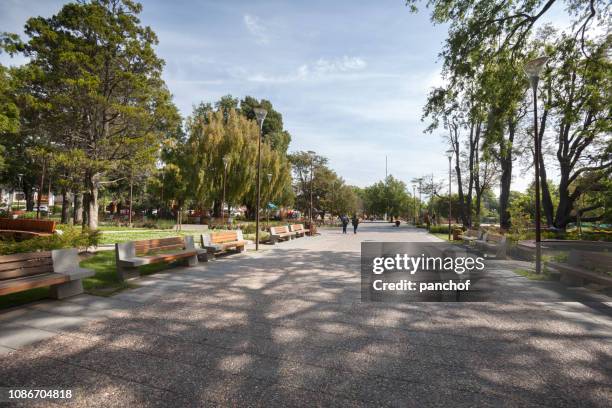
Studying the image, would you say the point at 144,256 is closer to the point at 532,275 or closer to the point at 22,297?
the point at 22,297

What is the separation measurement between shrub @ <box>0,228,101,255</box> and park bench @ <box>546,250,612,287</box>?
11.1 meters

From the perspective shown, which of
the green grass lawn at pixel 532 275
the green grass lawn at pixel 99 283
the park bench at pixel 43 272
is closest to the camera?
the park bench at pixel 43 272

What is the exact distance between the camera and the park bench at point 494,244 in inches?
436

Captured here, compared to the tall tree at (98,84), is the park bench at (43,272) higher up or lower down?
lower down

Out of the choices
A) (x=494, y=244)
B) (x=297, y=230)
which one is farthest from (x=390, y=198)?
(x=494, y=244)

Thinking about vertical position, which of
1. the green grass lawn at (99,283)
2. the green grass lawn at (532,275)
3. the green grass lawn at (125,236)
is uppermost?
the green grass lawn at (125,236)

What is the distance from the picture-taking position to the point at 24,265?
484 cm

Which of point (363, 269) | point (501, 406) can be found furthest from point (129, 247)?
point (501, 406)

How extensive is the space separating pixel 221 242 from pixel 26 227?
7.65 m

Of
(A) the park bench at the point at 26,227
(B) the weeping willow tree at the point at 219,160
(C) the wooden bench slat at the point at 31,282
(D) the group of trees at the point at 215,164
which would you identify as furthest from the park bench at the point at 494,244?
(B) the weeping willow tree at the point at 219,160

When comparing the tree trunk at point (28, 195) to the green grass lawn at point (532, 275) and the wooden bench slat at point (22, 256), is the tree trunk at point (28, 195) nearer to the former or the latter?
the wooden bench slat at point (22, 256)

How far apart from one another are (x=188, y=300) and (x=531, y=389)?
15.5 ft

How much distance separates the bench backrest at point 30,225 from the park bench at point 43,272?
734 centimetres

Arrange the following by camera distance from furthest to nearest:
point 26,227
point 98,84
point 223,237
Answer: point 98,84
point 26,227
point 223,237
